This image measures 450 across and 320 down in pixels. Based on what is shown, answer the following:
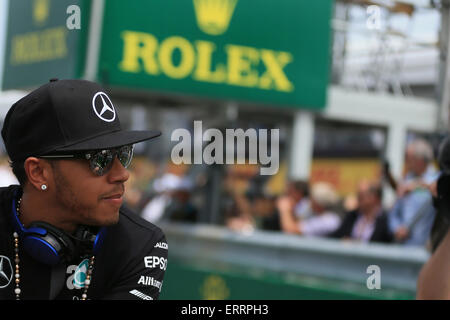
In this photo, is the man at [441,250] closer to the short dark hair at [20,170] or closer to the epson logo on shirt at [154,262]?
the epson logo on shirt at [154,262]

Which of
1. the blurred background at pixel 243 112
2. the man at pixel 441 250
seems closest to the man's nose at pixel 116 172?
the man at pixel 441 250

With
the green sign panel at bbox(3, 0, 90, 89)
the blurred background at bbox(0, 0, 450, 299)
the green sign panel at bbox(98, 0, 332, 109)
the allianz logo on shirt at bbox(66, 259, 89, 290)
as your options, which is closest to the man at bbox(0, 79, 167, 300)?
the allianz logo on shirt at bbox(66, 259, 89, 290)

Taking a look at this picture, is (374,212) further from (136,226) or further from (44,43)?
(136,226)

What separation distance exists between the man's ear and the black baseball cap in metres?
0.02

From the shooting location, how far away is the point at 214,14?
6641mm

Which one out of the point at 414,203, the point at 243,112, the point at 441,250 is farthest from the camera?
the point at 243,112

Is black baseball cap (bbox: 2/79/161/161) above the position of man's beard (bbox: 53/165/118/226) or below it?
above

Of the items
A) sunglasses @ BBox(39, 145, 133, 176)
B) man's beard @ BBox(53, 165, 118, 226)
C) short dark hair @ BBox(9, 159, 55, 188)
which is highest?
sunglasses @ BBox(39, 145, 133, 176)

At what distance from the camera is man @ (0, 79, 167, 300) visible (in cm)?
202

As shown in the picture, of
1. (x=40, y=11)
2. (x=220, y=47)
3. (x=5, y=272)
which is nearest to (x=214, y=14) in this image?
(x=220, y=47)

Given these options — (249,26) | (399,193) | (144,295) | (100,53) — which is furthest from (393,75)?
(144,295)

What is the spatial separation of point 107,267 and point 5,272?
0.27m

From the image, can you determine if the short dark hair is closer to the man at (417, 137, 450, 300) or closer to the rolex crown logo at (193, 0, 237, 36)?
the man at (417, 137, 450, 300)

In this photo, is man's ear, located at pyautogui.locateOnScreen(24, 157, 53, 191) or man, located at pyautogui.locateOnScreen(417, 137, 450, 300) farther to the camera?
man, located at pyautogui.locateOnScreen(417, 137, 450, 300)
